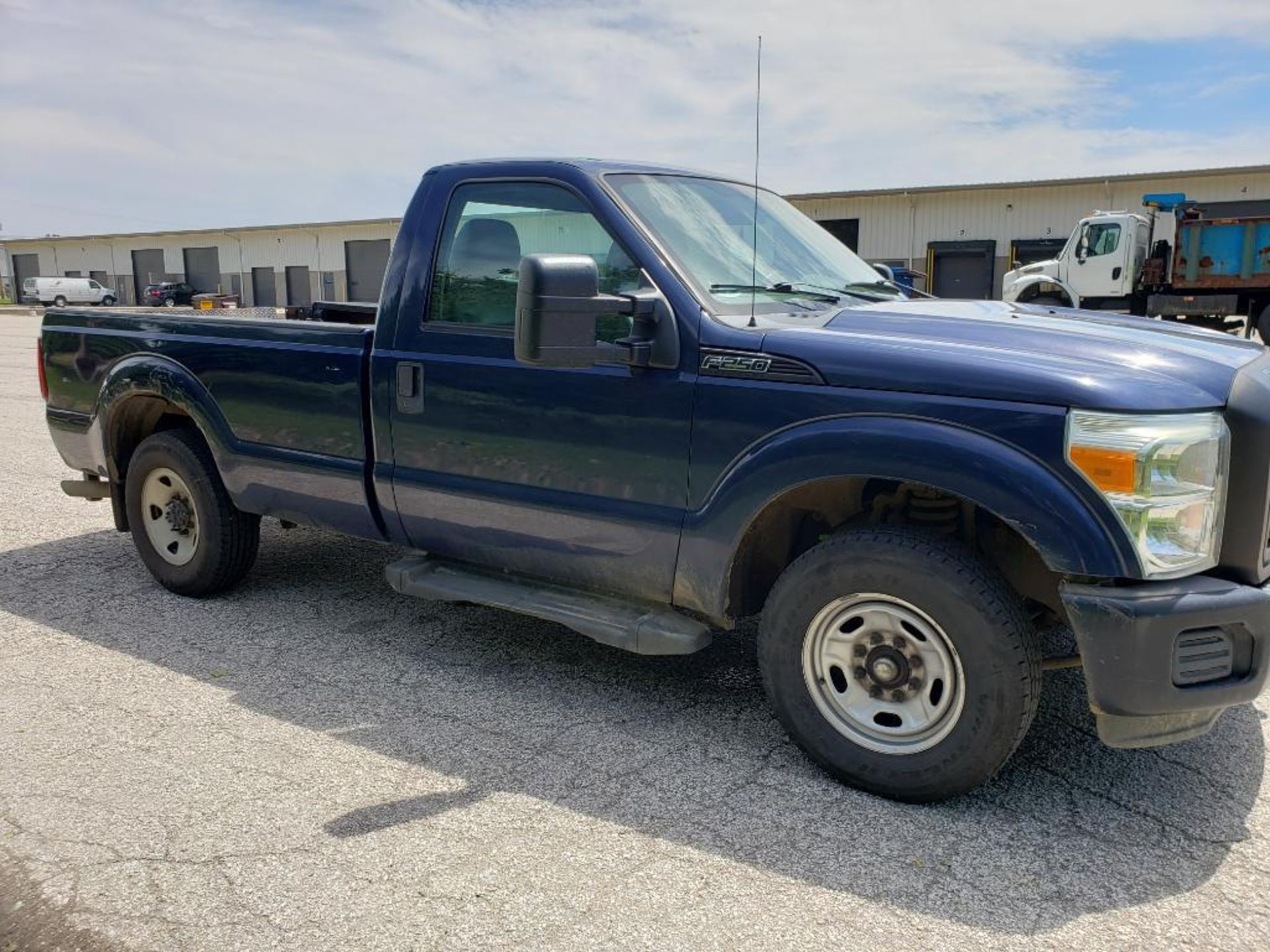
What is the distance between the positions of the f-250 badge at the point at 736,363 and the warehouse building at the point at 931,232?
21698 mm

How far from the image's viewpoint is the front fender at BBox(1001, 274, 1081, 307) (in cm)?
2119

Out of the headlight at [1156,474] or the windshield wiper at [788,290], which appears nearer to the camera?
the headlight at [1156,474]

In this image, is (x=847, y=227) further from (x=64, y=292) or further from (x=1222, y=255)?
(x=64, y=292)

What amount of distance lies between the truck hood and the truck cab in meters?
19.3

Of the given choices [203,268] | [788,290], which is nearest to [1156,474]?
[788,290]

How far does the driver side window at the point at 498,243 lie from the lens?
3793 millimetres

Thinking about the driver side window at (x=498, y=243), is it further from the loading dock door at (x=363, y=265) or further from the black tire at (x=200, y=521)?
the loading dock door at (x=363, y=265)

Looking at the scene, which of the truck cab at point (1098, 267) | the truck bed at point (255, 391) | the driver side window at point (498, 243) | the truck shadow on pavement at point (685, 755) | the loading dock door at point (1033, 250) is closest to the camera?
the truck shadow on pavement at point (685, 755)

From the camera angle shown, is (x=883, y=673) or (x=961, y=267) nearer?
(x=883, y=673)

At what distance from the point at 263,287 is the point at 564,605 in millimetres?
53331

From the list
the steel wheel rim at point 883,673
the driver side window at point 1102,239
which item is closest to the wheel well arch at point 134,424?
the steel wheel rim at point 883,673

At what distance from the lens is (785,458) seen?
10.4 ft

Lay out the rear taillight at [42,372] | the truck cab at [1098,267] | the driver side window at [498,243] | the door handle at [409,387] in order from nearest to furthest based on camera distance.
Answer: the driver side window at [498,243], the door handle at [409,387], the rear taillight at [42,372], the truck cab at [1098,267]

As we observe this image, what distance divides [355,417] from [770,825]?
93.4 inches
